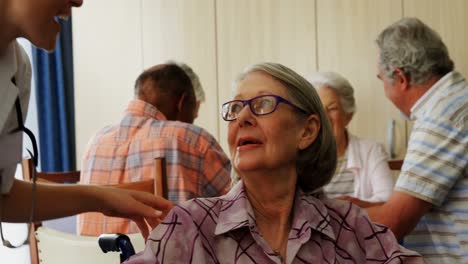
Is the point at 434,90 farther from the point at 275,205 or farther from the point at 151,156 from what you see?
the point at 151,156

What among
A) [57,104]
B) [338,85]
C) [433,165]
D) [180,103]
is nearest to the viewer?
[433,165]

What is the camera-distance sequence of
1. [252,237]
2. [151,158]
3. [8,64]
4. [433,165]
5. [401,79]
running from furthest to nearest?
Result: [151,158], [401,79], [433,165], [252,237], [8,64]

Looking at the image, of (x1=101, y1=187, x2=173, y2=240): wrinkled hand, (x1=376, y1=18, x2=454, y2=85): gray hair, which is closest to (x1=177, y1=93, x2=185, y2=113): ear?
(x1=376, y1=18, x2=454, y2=85): gray hair

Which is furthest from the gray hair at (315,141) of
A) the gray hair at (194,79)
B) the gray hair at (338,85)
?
the gray hair at (338,85)

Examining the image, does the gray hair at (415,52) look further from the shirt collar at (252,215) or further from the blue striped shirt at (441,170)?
the shirt collar at (252,215)

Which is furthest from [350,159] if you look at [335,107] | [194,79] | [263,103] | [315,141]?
[263,103]

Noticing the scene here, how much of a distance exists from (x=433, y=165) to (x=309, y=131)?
55 centimetres

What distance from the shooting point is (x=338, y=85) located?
10.7ft

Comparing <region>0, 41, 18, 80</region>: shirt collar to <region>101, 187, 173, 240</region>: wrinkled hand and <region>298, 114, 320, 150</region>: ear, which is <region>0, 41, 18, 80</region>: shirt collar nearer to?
<region>101, 187, 173, 240</region>: wrinkled hand

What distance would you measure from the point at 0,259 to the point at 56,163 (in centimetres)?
135

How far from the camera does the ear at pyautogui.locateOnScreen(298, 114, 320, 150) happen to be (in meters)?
→ 1.70

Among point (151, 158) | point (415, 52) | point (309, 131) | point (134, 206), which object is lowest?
point (151, 158)

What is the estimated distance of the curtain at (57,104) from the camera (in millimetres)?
4453

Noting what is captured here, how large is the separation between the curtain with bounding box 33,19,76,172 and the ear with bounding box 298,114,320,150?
303 cm
